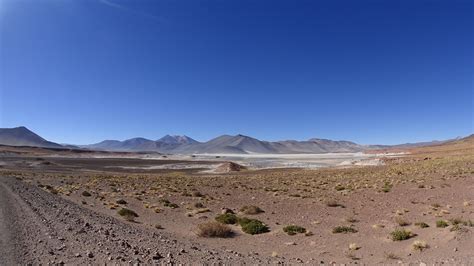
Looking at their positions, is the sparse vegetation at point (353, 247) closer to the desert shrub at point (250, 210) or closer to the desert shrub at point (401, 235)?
the desert shrub at point (401, 235)

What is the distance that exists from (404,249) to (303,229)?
4.51 meters

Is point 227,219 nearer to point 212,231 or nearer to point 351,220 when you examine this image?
point 212,231

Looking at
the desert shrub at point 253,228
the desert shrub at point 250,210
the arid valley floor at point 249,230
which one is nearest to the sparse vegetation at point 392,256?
the arid valley floor at point 249,230

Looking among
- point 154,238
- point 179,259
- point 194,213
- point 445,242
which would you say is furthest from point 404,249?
point 194,213

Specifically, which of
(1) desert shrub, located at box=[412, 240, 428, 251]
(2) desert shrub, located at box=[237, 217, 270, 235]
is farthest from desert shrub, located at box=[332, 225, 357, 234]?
(1) desert shrub, located at box=[412, 240, 428, 251]

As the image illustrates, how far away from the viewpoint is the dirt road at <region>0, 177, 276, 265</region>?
973 cm

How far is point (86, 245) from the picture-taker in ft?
36.1

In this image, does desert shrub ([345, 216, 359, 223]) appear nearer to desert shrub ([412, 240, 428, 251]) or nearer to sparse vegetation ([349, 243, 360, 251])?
sparse vegetation ([349, 243, 360, 251])

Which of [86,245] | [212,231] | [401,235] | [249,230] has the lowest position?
[249,230]

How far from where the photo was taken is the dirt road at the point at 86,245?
383 inches

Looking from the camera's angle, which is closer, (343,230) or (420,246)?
(420,246)

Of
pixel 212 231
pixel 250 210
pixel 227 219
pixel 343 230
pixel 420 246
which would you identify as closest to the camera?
pixel 420 246

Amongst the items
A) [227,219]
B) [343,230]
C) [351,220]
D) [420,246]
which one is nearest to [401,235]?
[420,246]

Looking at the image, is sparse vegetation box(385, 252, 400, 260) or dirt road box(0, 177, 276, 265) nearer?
dirt road box(0, 177, 276, 265)
